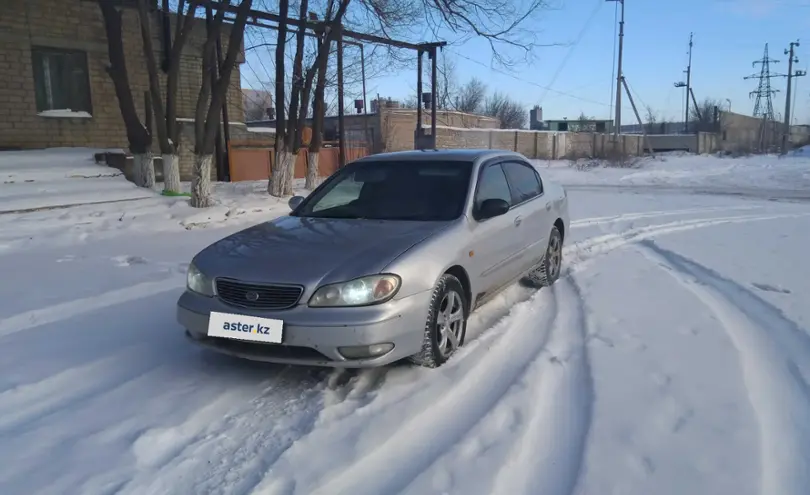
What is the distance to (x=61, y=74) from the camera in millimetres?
14984

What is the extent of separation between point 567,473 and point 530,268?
3.02 metres

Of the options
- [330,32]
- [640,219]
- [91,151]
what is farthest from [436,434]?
[91,151]

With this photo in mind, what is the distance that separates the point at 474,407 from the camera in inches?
130

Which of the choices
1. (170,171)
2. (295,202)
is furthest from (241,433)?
(170,171)

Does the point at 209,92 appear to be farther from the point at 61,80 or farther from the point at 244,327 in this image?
the point at 244,327

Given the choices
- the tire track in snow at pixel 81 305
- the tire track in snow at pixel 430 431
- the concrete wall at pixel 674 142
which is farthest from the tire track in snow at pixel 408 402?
the concrete wall at pixel 674 142

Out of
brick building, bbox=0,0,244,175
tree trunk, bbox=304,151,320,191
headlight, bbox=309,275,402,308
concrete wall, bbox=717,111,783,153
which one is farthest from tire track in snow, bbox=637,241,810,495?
concrete wall, bbox=717,111,783,153

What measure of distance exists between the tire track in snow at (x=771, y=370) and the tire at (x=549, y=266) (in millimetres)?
1225

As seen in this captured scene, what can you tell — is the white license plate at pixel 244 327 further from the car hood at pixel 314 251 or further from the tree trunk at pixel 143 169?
the tree trunk at pixel 143 169

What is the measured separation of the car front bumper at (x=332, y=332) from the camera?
10.7 ft

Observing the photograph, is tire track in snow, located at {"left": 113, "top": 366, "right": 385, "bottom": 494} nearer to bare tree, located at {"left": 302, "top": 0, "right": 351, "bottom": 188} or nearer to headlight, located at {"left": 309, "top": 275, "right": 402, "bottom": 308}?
headlight, located at {"left": 309, "top": 275, "right": 402, "bottom": 308}

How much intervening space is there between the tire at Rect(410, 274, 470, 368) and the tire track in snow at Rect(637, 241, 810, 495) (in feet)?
5.79

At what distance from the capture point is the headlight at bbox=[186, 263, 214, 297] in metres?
3.60

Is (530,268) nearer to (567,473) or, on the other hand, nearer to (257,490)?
(567,473)
